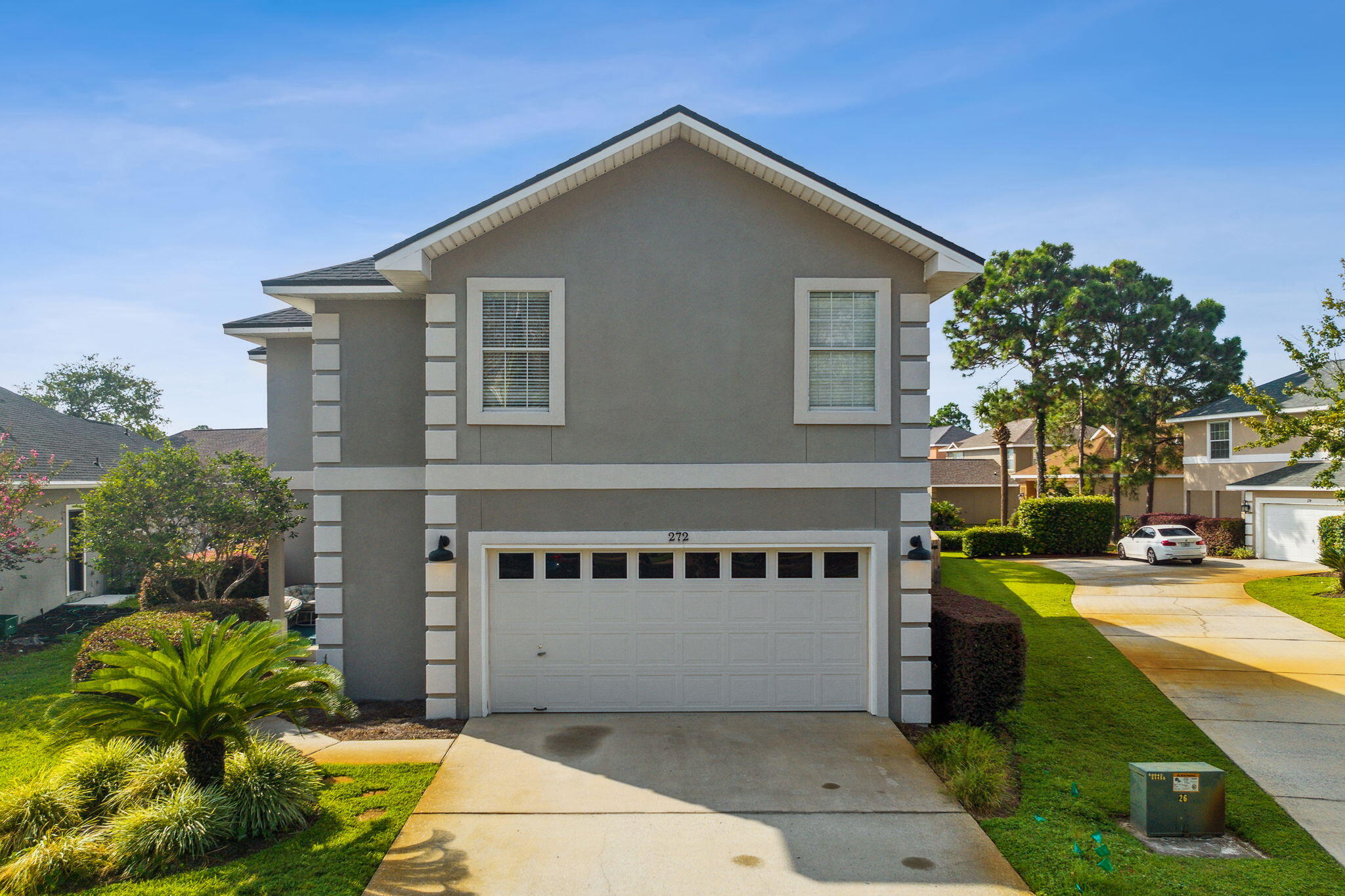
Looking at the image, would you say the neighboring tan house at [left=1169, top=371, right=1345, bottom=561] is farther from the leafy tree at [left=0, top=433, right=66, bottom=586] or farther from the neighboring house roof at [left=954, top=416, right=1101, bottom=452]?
the leafy tree at [left=0, top=433, right=66, bottom=586]

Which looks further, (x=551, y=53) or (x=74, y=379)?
(x=74, y=379)

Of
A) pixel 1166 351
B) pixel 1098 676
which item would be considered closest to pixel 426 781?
pixel 1098 676

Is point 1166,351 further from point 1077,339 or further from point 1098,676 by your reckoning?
point 1098,676

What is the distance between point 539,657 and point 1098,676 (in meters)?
8.43

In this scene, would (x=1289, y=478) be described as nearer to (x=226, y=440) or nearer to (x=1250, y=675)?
(x=1250, y=675)

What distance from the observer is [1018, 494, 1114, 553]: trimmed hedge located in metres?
30.0

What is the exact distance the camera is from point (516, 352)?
9953mm

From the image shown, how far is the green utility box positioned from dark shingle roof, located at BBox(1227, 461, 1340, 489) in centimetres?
2392

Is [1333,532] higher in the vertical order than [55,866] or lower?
higher

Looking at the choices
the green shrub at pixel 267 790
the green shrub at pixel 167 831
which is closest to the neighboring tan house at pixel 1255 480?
the green shrub at pixel 267 790

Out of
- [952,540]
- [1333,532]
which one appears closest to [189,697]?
[1333,532]

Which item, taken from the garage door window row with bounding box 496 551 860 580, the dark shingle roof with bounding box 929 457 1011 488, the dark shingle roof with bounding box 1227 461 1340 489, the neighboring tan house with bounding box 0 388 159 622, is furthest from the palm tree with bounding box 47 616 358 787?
the dark shingle roof with bounding box 929 457 1011 488

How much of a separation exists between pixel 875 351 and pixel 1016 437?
43300 mm

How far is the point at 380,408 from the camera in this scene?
1076cm
